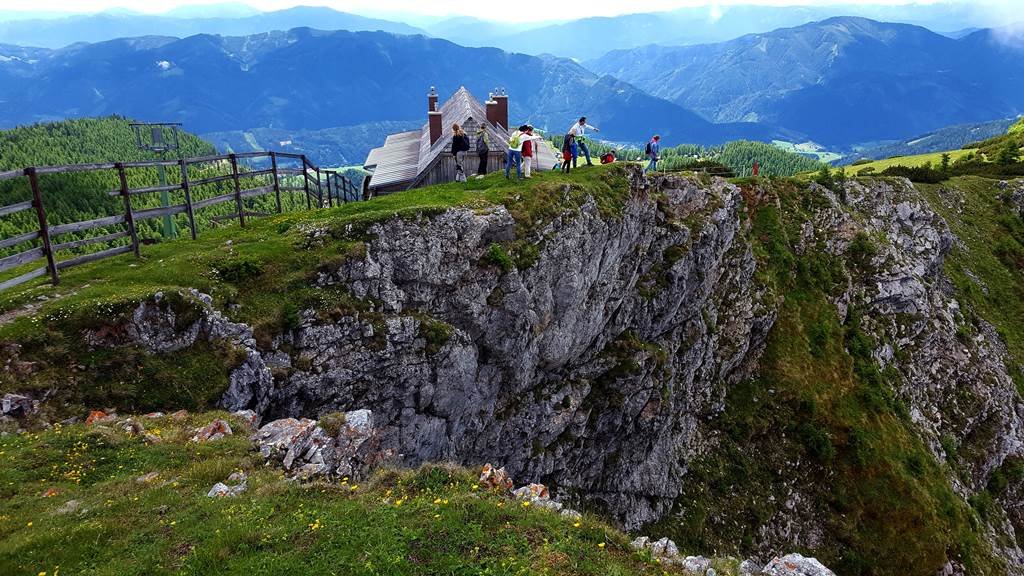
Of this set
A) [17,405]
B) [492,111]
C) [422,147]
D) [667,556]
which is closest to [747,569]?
[667,556]

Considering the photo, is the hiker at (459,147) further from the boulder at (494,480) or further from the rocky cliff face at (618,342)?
the boulder at (494,480)

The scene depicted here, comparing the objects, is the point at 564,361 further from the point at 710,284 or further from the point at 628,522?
the point at 710,284

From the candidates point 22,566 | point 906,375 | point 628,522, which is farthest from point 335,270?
point 906,375

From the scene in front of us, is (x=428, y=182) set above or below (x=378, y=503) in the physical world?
above

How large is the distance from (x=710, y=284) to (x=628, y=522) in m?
20.0

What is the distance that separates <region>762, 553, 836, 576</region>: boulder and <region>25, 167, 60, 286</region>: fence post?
2290 centimetres

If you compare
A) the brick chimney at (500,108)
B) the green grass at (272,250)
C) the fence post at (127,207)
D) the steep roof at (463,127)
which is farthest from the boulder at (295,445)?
the brick chimney at (500,108)

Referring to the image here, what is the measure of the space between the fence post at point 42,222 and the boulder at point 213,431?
8035 millimetres

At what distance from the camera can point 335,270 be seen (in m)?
21.8

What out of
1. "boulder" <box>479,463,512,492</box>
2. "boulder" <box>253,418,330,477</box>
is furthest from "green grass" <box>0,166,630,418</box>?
"boulder" <box>479,463,512,492</box>

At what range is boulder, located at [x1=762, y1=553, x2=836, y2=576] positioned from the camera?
12.4 m

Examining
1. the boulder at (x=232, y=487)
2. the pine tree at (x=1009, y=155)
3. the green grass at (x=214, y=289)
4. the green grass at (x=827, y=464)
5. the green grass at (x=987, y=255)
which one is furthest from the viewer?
the pine tree at (x=1009, y=155)

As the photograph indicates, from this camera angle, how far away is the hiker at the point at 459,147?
31547 millimetres

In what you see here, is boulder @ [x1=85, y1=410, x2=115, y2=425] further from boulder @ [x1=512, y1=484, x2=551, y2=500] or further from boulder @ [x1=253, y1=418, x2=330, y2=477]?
boulder @ [x1=512, y1=484, x2=551, y2=500]
